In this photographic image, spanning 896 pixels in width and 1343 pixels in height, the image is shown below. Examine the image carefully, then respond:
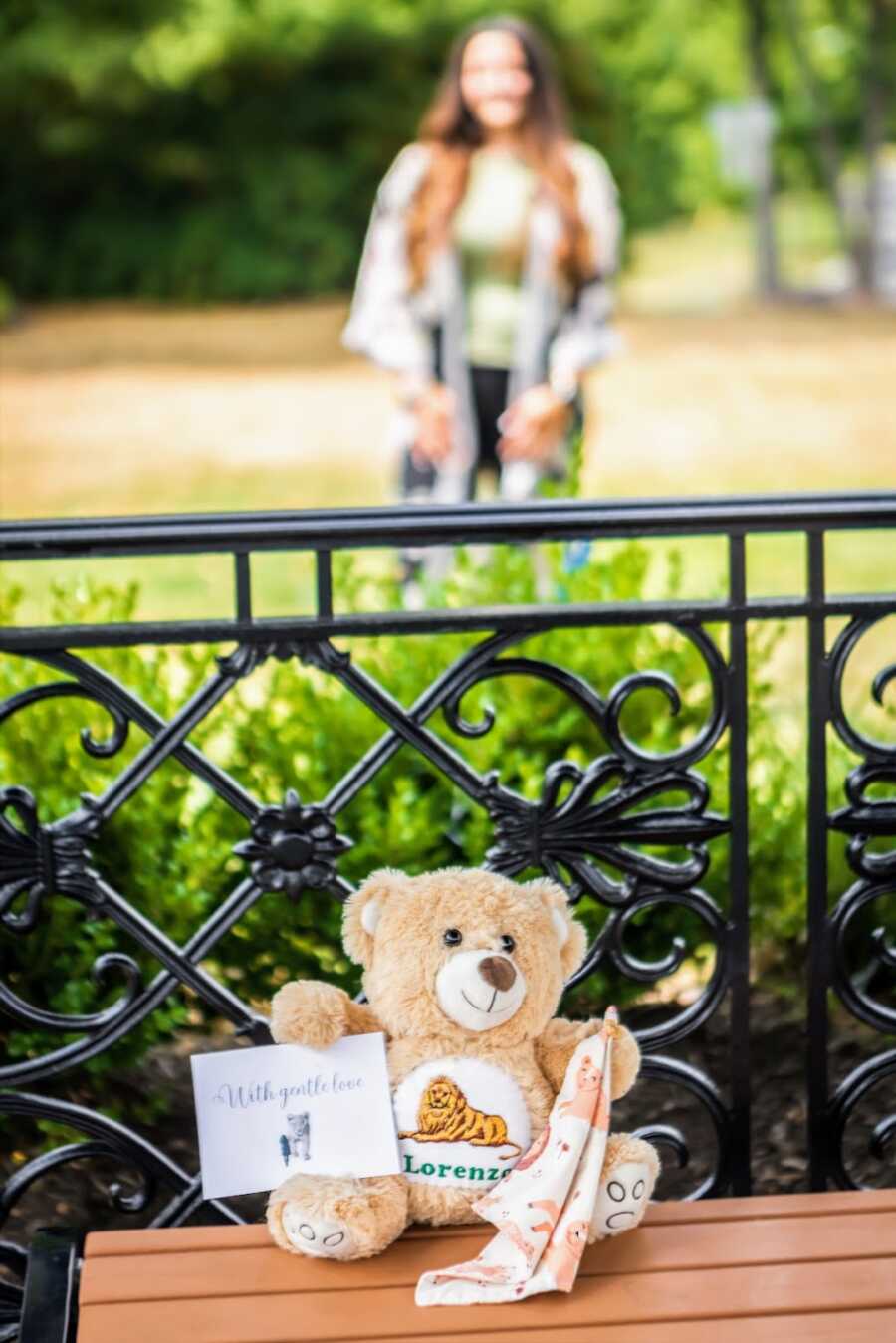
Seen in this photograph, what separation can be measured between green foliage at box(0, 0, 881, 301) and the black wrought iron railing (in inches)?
711

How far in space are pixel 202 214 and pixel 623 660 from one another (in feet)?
59.9

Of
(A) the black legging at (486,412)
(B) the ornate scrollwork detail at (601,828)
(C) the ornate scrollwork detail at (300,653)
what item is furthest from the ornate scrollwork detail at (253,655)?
(A) the black legging at (486,412)

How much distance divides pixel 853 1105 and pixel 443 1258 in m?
0.56

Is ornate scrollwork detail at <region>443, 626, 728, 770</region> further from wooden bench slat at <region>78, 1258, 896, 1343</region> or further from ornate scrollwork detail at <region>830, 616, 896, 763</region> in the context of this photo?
wooden bench slat at <region>78, 1258, 896, 1343</region>

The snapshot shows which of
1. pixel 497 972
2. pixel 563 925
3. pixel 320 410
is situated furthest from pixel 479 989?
pixel 320 410

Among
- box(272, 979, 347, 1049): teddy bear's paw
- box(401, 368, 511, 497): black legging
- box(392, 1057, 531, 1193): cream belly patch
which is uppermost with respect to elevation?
box(401, 368, 511, 497): black legging

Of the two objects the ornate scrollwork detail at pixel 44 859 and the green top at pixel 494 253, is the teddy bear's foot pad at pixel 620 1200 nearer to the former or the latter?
the ornate scrollwork detail at pixel 44 859

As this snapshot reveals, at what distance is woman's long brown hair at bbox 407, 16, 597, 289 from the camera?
4602mm

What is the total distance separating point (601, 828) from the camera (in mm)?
1927

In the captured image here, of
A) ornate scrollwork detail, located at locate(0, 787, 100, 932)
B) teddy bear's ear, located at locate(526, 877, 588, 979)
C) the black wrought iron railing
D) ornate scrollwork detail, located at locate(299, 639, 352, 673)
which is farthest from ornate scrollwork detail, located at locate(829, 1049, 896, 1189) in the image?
ornate scrollwork detail, located at locate(0, 787, 100, 932)

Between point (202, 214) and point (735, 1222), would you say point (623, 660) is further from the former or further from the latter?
point (202, 214)

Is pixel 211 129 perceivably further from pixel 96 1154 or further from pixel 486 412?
pixel 96 1154

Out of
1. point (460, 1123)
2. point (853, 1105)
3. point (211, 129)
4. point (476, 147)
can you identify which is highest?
point (211, 129)

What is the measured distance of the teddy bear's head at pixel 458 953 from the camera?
167cm
